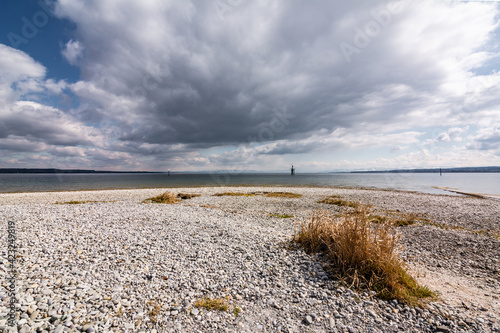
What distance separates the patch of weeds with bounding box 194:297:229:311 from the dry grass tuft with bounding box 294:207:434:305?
3.55 m

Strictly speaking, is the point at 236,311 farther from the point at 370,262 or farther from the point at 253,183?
the point at 253,183

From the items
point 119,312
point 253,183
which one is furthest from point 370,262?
point 253,183

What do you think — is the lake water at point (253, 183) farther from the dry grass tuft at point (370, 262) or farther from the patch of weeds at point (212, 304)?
the patch of weeds at point (212, 304)

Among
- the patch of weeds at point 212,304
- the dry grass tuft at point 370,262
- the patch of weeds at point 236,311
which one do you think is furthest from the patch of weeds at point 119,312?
the dry grass tuft at point 370,262

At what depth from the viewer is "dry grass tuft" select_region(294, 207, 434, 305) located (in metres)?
5.56

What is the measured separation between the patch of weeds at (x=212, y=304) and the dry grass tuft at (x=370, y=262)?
11.7 ft

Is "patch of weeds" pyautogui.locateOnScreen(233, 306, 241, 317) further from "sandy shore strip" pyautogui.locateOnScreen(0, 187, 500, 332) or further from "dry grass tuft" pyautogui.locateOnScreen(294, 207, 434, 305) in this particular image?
"dry grass tuft" pyautogui.locateOnScreen(294, 207, 434, 305)

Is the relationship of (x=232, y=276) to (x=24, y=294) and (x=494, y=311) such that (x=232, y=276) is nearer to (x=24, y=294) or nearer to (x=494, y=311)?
(x=24, y=294)

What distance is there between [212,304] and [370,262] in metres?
4.82

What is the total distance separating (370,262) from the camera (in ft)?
20.6

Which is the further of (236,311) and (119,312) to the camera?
(236,311)

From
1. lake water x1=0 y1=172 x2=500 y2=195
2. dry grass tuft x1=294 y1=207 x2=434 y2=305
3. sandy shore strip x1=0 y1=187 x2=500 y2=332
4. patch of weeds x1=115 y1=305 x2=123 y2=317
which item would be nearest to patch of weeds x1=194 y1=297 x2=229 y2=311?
sandy shore strip x1=0 y1=187 x2=500 y2=332

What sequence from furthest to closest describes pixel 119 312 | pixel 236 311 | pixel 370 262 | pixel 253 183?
pixel 253 183 → pixel 370 262 → pixel 236 311 → pixel 119 312

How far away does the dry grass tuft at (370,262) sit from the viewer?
219 inches
